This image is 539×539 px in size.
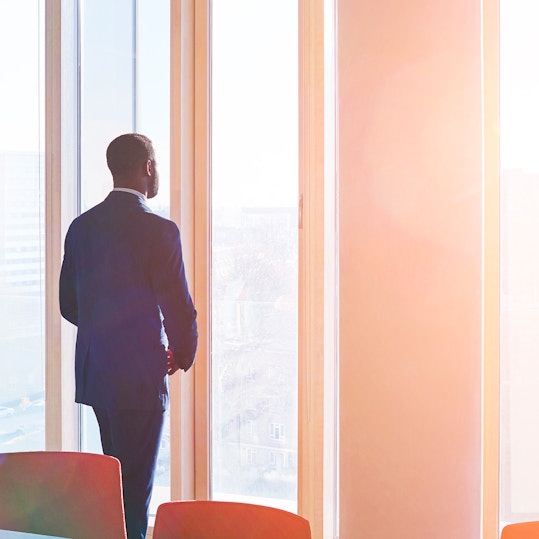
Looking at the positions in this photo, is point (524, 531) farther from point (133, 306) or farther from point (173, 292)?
point (133, 306)

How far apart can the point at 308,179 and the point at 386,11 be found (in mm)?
712

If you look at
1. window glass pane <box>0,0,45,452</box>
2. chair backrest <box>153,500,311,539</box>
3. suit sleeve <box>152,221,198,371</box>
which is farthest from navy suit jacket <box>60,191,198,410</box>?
window glass pane <box>0,0,45,452</box>

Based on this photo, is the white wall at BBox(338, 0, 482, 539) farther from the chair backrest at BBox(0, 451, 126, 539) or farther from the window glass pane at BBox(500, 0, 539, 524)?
the chair backrest at BBox(0, 451, 126, 539)

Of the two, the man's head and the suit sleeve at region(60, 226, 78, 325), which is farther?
the suit sleeve at region(60, 226, 78, 325)

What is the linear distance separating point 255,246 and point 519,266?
111 cm

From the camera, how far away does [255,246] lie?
9.61 ft

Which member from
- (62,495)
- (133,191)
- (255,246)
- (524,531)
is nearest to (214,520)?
(62,495)

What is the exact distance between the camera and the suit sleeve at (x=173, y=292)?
231 centimetres

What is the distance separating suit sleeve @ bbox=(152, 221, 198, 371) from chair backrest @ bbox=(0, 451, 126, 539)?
666mm

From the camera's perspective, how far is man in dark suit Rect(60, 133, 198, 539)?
2334mm

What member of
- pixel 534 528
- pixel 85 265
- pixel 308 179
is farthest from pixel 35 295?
pixel 534 528

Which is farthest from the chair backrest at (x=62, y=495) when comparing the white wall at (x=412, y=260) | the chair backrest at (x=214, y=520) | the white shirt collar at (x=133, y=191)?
the white wall at (x=412, y=260)

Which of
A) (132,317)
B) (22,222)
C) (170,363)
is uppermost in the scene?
(22,222)

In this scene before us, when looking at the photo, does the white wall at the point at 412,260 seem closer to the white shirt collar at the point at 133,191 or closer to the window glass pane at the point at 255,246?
the window glass pane at the point at 255,246
